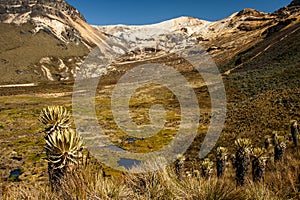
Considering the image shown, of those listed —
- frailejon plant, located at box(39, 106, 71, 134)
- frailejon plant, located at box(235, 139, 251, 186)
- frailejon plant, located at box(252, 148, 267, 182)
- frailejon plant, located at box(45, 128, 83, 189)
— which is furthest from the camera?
frailejon plant, located at box(235, 139, 251, 186)

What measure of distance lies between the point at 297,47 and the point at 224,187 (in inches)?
3215

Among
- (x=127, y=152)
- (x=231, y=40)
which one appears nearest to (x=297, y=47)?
(x=127, y=152)

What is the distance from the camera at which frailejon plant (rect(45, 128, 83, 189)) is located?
511cm

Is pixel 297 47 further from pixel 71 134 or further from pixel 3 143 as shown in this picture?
pixel 71 134

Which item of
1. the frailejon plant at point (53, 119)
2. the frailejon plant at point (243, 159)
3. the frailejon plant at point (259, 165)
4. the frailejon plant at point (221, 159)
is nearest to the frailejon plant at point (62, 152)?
the frailejon plant at point (53, 119)

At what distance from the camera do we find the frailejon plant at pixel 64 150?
5.11 meters

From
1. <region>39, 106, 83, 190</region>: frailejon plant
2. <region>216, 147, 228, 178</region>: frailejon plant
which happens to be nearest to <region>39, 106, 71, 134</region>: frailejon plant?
<region>39, 106, 83, 190</region>: frailejon plant

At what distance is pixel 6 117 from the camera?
47.0m

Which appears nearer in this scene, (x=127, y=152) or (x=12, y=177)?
(x=12, y=177)

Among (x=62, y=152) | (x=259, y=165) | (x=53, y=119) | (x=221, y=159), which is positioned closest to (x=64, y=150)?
(x=62, y=152)

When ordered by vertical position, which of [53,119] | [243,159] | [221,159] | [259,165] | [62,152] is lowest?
[221,159]

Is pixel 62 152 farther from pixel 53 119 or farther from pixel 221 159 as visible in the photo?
pixel 221 159

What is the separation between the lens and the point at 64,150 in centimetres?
520

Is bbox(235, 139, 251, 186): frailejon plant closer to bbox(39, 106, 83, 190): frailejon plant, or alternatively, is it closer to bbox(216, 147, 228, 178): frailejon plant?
bbox(216, 147, 228, 178): frailejon plant
